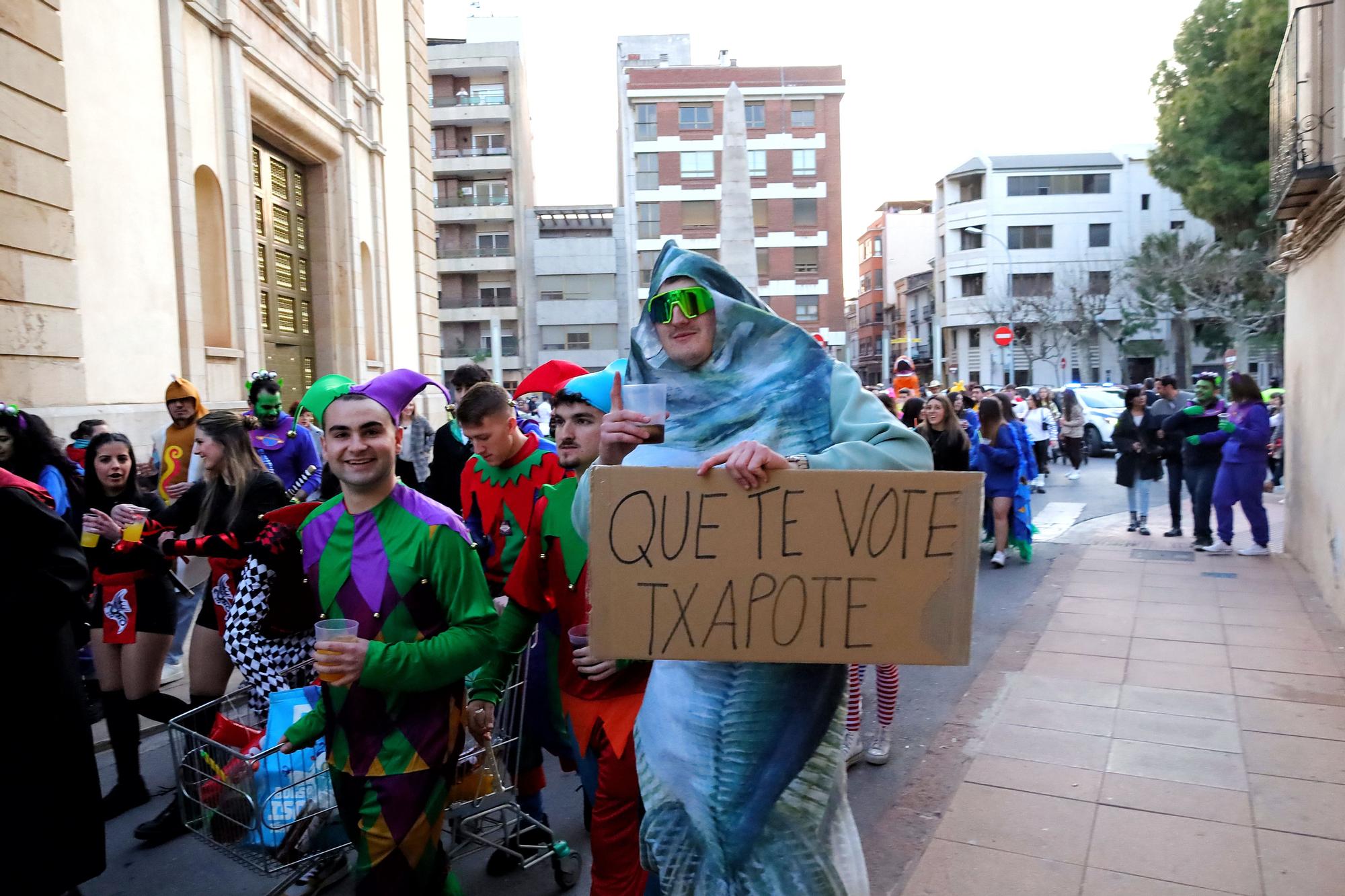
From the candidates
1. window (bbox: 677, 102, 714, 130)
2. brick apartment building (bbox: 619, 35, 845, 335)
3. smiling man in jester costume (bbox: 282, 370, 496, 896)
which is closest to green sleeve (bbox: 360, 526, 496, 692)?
smiling man in jester costume (bbox: 282, 370, 496, 896)

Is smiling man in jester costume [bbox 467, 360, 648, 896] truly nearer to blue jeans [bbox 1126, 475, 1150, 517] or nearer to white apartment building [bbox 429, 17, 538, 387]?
blue jeans [bbox 1126, 475, 1150, 517]

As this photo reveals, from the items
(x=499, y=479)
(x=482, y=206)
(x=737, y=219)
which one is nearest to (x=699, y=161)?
(x=482, y=206)

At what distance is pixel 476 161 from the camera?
5547 cm

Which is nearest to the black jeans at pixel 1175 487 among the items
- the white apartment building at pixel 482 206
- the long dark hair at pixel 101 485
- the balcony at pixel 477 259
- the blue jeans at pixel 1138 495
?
the blue jeans at pixel 1138 495

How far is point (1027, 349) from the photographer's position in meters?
54.0

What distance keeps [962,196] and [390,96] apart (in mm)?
47732

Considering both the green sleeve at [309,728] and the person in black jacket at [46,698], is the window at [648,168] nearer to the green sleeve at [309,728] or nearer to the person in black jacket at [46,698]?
the person in black jacket at [46,698]

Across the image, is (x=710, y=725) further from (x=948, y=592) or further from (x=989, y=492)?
(x=989, y=492)

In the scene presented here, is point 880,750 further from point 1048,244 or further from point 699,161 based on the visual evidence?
point 1048,244

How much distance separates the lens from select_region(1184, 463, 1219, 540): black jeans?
10852 mm

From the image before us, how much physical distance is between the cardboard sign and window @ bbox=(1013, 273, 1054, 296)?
58378 mm

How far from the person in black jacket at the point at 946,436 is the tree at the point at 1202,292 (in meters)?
31.4

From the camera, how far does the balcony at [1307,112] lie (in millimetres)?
7754

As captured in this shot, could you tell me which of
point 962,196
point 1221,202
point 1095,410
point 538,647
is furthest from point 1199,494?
point 962,196
